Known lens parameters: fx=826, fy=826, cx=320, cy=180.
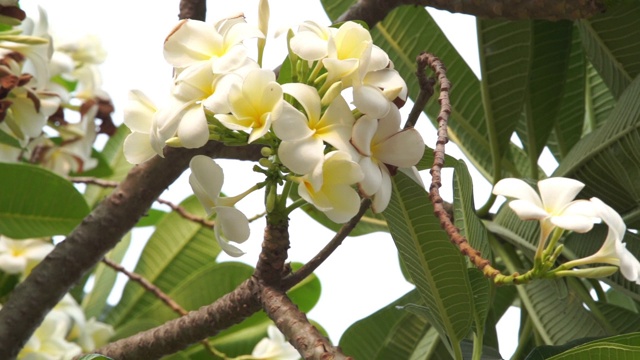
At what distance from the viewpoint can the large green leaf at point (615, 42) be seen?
774 millimetres

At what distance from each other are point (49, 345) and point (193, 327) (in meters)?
0.43

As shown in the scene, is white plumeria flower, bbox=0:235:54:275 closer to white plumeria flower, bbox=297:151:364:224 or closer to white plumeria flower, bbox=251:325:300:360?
white plumeria flower, bbox=251:325:300:360

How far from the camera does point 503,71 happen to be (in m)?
0.84

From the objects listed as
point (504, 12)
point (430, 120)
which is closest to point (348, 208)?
point (504, 12)

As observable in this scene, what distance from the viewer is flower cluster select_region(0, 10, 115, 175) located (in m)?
0.77

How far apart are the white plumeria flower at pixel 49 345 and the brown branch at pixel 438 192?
0.63 metres

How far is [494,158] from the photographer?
34.6 inches

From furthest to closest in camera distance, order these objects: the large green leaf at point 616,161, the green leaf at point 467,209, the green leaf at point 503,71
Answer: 1. the green leaf at point 503,71
2. the large green leaf at point 616,161
3. the green leaf at point 467,209

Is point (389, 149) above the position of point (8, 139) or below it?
below

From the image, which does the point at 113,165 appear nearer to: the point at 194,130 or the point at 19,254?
the point at 19,254

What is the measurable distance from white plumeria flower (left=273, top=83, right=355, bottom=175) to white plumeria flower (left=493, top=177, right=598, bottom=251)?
9 cm

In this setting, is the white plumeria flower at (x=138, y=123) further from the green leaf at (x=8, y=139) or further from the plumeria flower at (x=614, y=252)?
the green leaf at (x=8, y=139)


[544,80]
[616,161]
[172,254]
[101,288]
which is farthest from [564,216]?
[101,288]

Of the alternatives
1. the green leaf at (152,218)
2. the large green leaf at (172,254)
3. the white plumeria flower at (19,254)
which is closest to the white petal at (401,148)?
the white plumeria flower at (19,254)
